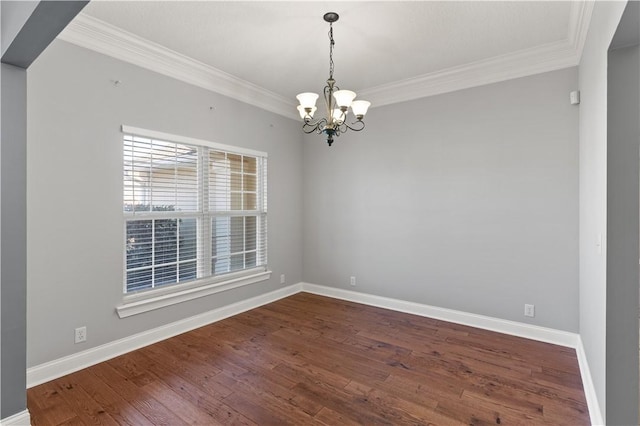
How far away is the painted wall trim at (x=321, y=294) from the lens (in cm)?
248

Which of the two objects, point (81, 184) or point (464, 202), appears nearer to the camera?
point (81, 184)

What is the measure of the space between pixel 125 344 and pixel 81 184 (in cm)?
151

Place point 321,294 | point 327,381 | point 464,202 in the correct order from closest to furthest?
point 327,381 < point 464,202 < point 321,294

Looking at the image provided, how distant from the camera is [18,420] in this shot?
1917 mm

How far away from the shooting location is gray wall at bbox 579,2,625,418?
179 centimetres

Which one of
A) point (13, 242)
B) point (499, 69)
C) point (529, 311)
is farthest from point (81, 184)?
point (529, 311)

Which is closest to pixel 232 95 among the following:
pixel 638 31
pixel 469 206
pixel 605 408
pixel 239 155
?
pixel 239 155

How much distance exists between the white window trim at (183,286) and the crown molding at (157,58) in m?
0.64

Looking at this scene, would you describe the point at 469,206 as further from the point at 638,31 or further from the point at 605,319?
the point at 638,31

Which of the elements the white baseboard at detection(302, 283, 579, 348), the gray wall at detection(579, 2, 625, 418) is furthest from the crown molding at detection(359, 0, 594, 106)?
the white baseboard at detection(302, 283, 579, 348)

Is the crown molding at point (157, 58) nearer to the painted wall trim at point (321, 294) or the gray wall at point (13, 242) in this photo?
the gray wall at point (13, 242)

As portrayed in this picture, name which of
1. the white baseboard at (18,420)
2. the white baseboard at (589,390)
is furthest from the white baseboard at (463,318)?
the white baseboard at (18,420)

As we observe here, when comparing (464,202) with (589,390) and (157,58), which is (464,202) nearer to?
(589,390)

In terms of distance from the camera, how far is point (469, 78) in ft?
11.9
